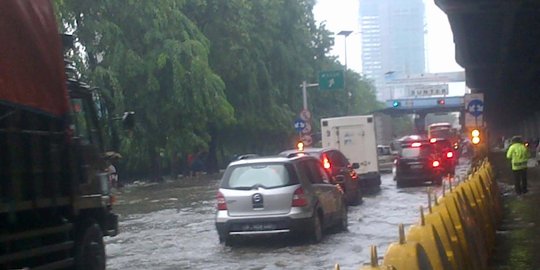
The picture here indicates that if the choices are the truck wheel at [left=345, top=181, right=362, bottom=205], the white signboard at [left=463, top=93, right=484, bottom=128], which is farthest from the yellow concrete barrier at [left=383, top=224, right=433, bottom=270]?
the white signboard at [left=463, top=93, right=484, bottom=128]

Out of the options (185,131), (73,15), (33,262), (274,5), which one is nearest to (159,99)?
(185,131)

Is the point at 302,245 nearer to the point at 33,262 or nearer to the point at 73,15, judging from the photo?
the point at 33,262

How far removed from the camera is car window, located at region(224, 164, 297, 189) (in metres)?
16.8

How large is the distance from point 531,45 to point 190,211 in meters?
12.7

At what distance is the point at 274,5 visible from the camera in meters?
57.6

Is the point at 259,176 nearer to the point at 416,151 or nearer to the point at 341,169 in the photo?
the point at 341,169

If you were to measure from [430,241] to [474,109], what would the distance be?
2214 centimetres

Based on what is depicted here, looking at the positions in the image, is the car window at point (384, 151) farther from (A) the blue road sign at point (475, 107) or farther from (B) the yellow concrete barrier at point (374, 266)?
(B) the yellow concrete barrier at point (374, 266)

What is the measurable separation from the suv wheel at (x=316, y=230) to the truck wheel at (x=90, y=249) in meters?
5.19

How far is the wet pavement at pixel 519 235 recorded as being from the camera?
1313 centimetres

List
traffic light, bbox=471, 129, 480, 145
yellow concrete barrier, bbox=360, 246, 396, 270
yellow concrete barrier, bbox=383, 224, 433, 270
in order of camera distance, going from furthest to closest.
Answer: traffic light, bbox=471, 129, 480, 145 → yellow concrete barrier, bbox=383, 224, 433, 270 → yellow concrete barrier, bbox=360, 246, 396, 270

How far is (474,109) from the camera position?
29125mm

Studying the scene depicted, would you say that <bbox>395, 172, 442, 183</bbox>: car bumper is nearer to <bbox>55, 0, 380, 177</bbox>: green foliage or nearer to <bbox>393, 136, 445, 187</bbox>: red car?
<bbox>393, 136, 445, 187</bbox>: red car

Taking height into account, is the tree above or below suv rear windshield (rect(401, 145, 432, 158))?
A: above
